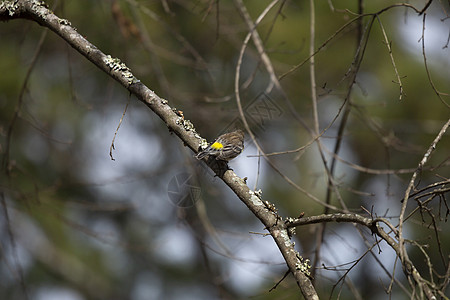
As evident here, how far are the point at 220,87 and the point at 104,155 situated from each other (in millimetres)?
2370

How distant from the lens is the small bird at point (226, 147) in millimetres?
2578

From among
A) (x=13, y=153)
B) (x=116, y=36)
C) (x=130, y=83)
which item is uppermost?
(x=13, y=153)

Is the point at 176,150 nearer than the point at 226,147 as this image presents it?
No

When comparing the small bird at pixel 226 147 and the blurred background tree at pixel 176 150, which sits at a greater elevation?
the blurred background tree at pixel 176 150

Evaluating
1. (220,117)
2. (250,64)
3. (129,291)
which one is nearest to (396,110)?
(250,64)

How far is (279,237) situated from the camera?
2.19 m

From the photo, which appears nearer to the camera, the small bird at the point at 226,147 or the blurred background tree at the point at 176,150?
the small bird at the point at 226,147

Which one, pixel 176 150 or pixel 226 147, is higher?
pixel 176 150

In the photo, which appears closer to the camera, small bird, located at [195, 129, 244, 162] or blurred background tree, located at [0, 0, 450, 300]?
small bird, located at [195, 129, 244, 162]

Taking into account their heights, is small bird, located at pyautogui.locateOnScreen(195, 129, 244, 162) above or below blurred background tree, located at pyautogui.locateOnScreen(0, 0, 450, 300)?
below

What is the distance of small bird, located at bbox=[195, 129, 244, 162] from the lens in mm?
2578

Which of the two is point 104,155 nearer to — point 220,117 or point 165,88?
point 220,117

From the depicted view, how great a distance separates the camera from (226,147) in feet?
10.1

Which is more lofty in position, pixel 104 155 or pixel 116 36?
pixel 104 155
